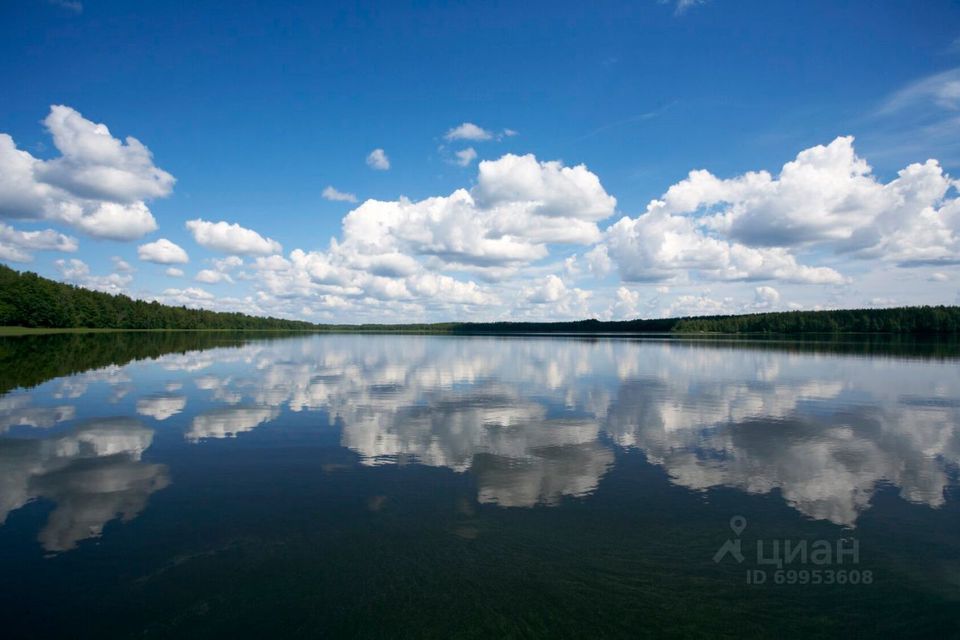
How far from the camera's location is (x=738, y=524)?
35.5ft

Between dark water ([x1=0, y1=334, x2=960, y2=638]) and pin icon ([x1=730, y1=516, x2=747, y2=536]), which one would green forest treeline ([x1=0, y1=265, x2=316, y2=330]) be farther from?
pin icon ([x1=730, y1=516, x2=747, y2=536])

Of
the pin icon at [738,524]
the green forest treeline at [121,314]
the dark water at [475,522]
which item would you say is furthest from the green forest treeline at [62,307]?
the pin icon at [738,524]

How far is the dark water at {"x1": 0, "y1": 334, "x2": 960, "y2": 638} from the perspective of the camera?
754 cm

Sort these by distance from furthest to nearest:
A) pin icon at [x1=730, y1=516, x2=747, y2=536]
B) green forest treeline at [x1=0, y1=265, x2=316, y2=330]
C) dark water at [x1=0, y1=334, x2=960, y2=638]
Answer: green forest treeline at [x1=0, y1=265, x2=316, y2=330]
pin icon at [x1=730, y1=516, x2=747, y2=536]
dark water at [x1=0, y1=334, x2=960, y2=638]

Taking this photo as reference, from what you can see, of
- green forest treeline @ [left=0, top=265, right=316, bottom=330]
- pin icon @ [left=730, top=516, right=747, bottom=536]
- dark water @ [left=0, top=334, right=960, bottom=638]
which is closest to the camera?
dark water @ [left=0, top=334, right=960, bottom=638]

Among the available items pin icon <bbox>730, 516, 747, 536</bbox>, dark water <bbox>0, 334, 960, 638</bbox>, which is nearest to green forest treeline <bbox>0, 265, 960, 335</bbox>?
dark water <bbox>0, 334, 960, 638</bbox>

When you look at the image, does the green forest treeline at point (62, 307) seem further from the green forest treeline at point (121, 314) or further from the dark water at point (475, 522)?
the dark water at point (475, 522)

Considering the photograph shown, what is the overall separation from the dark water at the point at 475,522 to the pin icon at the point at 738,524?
0.15ft

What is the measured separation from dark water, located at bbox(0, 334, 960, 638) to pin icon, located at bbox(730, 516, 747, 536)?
0.04m

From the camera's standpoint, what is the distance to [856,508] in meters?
11.8

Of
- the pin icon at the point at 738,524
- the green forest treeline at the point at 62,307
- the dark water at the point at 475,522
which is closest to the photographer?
the dark water at the point at 475,522

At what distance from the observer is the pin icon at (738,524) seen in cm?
1052

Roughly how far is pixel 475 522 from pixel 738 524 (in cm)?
567

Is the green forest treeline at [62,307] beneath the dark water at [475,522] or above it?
above
